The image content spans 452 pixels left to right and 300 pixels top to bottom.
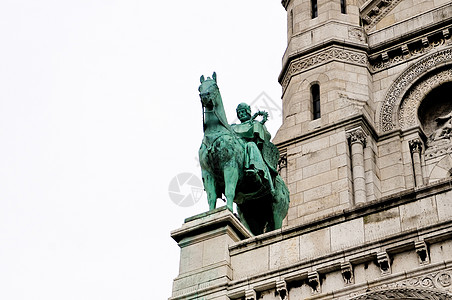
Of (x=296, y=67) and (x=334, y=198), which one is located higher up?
(x=296, y=67)

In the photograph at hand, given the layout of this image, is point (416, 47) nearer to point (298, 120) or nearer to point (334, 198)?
point (298, 120)

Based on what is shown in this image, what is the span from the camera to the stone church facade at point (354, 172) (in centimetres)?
1340

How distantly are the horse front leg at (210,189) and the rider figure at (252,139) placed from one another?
0.67m

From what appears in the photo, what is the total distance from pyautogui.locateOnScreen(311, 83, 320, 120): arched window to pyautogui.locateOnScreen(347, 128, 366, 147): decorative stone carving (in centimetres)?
171

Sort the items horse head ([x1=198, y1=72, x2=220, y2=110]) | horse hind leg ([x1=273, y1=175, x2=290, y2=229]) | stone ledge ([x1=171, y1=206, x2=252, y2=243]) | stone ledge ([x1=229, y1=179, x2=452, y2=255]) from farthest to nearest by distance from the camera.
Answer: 1. horse hind leg ([x1=273, y1=175, x2=290, y2=229])
2. horse head ([x1=198, y1=72, x2=220, y2=110])
3. stone ledge ([x1=171, y1=206, x2=252, y2=243])
4. stone ledge ([x1=229, y1=179, x2=452, y2=255])

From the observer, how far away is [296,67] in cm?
2514

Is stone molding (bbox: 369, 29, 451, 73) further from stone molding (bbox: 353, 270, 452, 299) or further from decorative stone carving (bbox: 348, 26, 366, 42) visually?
stone molding (bbox: 353, 270, 452, 299)

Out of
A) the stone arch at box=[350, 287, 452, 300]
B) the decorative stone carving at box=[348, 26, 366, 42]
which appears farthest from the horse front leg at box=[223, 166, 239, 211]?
the decorative stone carving at box=[348, 26, 366, 42]

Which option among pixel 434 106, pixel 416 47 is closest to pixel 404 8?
pixel 416 47

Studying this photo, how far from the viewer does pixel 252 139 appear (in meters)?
17.5

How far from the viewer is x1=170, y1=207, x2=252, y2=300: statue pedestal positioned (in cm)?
1481

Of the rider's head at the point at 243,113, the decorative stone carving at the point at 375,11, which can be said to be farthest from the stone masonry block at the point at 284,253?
the decorative stone carving at the point at 375,11

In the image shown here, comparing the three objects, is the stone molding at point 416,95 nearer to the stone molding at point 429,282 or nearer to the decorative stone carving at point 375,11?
the decorative stone carving at point 375,11

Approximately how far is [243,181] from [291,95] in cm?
831
